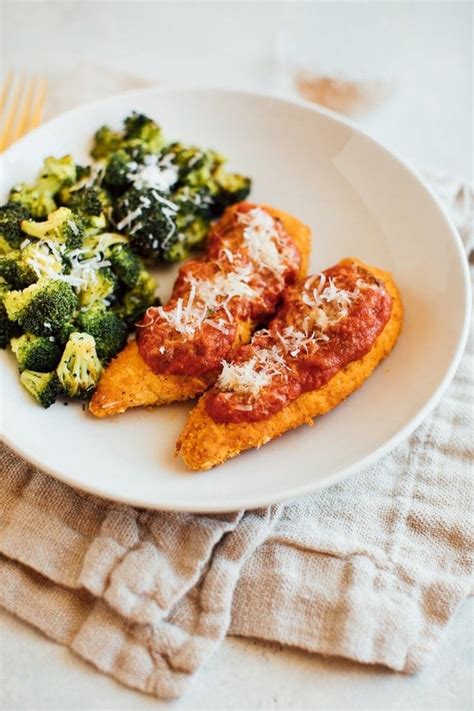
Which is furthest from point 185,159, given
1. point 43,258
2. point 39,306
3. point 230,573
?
point 230,573

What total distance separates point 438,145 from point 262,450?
11.0ft

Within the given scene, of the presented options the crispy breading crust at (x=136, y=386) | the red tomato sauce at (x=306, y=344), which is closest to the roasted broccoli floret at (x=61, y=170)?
the crispy breading crust at (x=136, y=386)

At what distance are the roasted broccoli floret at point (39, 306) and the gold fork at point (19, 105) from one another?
1.76 metres

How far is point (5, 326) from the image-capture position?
367cm

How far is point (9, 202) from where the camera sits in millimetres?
4051

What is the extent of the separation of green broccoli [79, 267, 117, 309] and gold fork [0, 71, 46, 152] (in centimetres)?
165

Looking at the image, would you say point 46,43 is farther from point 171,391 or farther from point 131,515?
point 131,515

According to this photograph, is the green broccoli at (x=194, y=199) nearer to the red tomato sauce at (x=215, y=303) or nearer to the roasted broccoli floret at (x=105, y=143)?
the red tomato sauce at (x=215, y=303)

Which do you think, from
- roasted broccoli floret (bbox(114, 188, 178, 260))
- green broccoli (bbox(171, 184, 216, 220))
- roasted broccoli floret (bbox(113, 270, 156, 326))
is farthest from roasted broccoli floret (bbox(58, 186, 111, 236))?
green broccoli (bbox(171, 184, 216, 220))

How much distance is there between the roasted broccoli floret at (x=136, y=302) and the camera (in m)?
3.99

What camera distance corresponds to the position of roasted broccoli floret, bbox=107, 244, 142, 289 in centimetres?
394

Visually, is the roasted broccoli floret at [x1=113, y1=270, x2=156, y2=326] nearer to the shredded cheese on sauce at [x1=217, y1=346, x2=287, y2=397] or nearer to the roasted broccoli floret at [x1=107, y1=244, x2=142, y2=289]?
the roasted broccoli floret at [x1=107, y1=244, x2=142, y2=289]

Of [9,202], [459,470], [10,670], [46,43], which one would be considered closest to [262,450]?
[459,470]

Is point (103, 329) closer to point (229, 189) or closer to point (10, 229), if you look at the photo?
point (10, 229)
